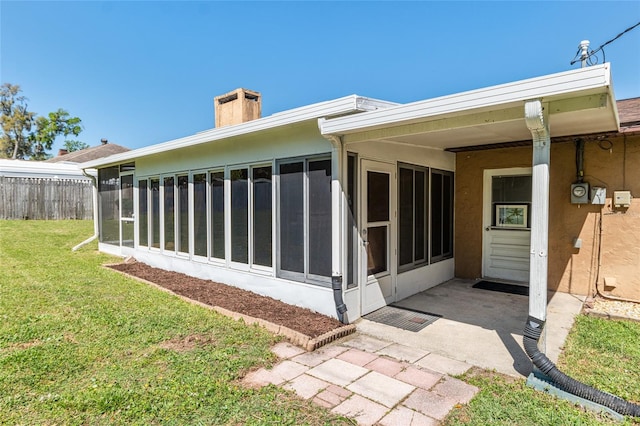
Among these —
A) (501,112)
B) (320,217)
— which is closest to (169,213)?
(320,217)

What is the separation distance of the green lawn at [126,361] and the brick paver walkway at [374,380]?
0.54ft

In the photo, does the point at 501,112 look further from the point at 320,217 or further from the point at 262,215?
the point at 262,215

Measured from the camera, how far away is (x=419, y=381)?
304 centimetres

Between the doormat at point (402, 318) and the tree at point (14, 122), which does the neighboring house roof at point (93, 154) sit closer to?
the tree at point (14, 122)

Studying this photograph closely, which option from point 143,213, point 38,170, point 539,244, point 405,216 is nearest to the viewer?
point 539,244

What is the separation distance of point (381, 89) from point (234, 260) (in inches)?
532

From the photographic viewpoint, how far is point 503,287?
6105 millimetres

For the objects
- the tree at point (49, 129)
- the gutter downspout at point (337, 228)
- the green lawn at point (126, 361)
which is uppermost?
the tree at point (49, 129)

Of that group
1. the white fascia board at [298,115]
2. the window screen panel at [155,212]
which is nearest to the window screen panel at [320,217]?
the white fascia board at [298,115]

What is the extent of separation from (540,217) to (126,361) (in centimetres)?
388

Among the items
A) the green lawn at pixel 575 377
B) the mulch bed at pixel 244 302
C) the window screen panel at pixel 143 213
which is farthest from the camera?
the window screen panel at pixel 143 213

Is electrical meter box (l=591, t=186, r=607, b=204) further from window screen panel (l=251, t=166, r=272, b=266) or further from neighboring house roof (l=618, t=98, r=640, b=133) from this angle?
window screen panel (l=251, t=166, r=272, b=266)

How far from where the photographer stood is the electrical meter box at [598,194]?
5285mm

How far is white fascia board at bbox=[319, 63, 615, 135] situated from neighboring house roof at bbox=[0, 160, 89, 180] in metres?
18.5
